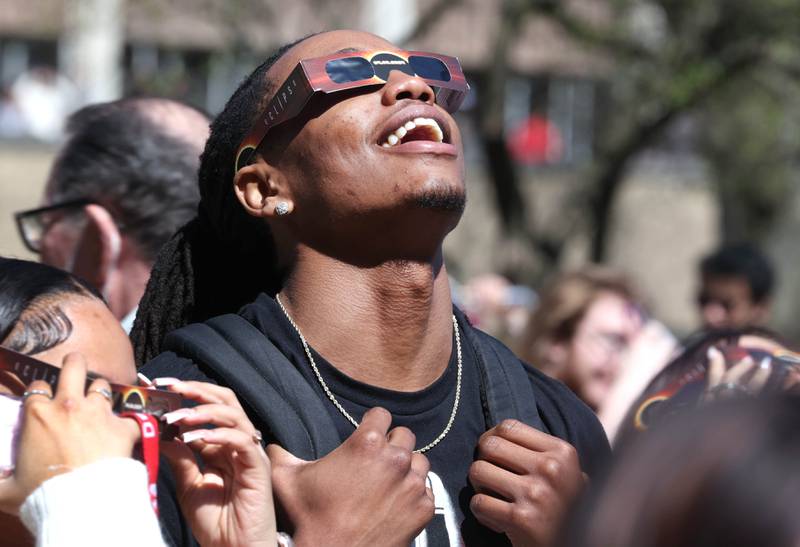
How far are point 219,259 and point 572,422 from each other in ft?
2.64

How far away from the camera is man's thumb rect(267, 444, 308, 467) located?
7.08 ft

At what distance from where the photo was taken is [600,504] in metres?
1.36

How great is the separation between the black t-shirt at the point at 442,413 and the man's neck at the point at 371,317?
31 millimetres

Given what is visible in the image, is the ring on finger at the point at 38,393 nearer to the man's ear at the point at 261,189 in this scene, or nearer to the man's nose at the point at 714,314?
the man's ear at the point at 261,189

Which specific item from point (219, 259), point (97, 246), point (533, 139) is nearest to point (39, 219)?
point (97, 246)

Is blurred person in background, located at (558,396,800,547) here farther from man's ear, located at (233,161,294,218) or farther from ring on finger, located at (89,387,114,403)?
man's ear, located at (233,161,294,218)

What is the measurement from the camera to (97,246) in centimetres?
337

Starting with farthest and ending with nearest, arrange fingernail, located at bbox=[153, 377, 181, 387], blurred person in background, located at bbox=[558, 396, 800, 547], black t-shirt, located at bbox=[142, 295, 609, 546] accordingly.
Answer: black t-shirt, located at bbox=[142, 295, 609, 546] < fingernail, located at bbox=[153, 377, 181, 387] < blurred person in background, located at bbox=[558, 396, 800, 547]

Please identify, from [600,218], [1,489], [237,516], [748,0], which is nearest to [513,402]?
[237,516]

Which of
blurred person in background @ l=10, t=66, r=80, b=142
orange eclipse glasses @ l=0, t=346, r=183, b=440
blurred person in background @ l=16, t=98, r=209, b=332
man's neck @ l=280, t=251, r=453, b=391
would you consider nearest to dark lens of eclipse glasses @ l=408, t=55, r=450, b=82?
man's neck @ l=280, t=251, r=453, b=391

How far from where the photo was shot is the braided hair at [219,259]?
2.69m

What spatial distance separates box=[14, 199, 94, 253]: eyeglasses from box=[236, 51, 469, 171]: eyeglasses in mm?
913

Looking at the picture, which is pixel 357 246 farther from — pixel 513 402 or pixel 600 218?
pixel 600 218

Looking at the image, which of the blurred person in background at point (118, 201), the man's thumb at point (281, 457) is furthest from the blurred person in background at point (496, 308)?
the man's thumb at point (281, 457)
